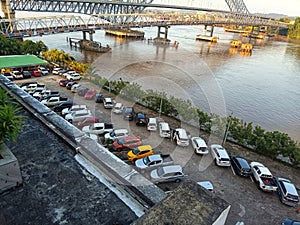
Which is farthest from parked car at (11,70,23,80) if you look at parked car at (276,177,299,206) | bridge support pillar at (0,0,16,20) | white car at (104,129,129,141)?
bridge support pillar at (0,0,16,20)

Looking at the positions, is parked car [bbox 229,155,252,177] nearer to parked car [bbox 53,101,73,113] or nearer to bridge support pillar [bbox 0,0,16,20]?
parked car [bbox 53,101,73,113]

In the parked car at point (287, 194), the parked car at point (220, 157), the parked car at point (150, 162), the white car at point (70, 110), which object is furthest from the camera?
the white car at point (70, 110)

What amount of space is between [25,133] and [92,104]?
36.5 ft

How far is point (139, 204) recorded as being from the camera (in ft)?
10.4

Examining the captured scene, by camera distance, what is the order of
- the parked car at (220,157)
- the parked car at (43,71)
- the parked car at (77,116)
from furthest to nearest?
1. the parked car at (43,71)
2. the parked car at (77,116)
3. the parked car at (220,157)

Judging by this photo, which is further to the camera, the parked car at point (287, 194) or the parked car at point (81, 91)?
the parked car at point (81, 91)

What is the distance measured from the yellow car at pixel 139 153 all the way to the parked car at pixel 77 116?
4.36 m

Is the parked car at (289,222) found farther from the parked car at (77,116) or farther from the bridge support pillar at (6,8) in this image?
the bridge support pillar at (6,8)

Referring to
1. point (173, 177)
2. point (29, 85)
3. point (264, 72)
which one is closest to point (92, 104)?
point (29, 85)

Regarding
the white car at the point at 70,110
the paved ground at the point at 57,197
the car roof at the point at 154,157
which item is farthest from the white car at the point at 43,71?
the paved ground at the point at 57,197

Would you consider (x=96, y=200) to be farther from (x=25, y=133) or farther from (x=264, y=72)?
Answer: (x=264, y=72)

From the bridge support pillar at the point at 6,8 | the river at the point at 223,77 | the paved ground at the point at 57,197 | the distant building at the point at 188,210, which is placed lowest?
the river at the point at 223,77

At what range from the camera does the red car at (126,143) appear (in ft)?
35.9

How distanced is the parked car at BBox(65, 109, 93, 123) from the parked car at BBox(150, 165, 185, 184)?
6.14 meters
